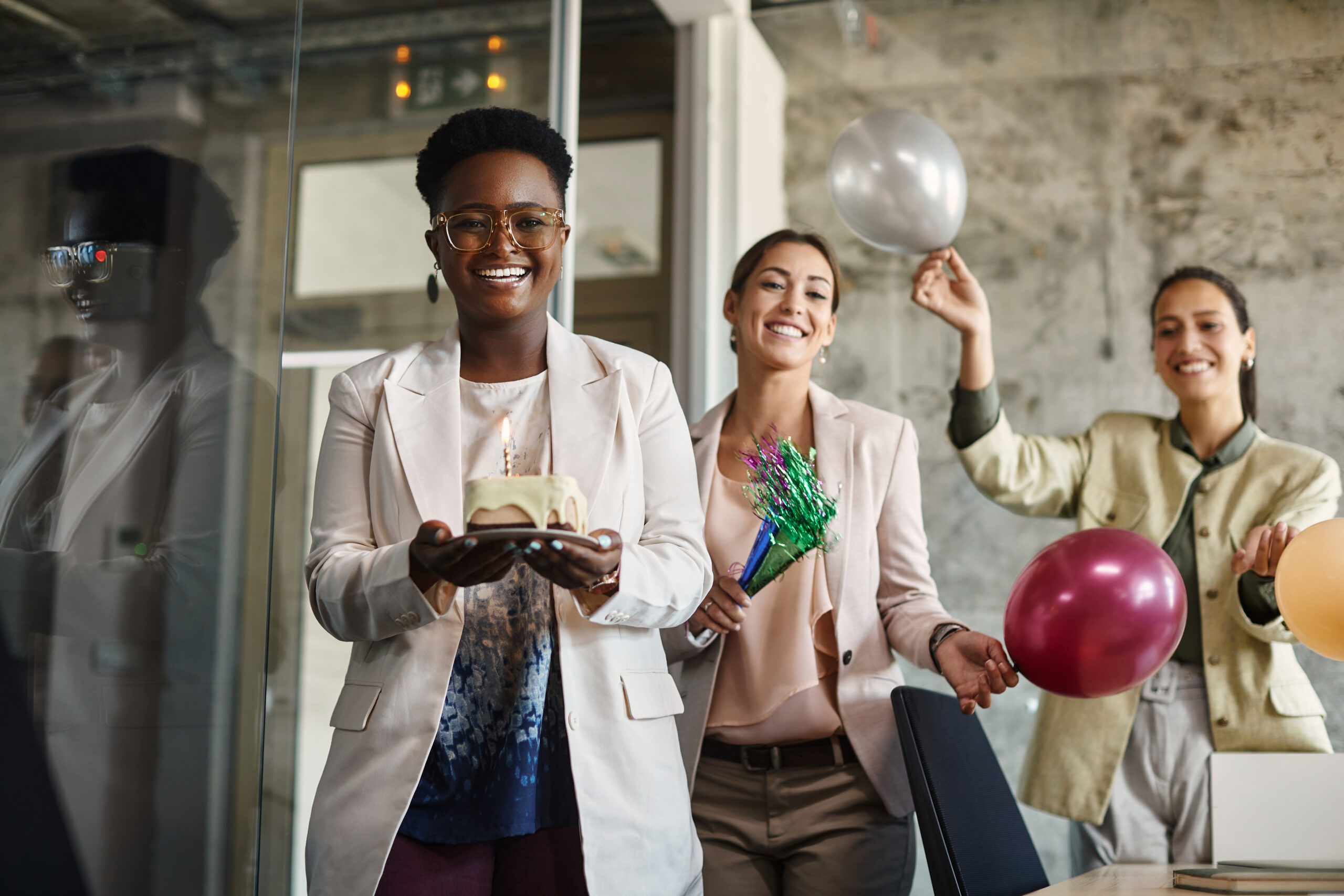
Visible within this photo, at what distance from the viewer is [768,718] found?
2143 millimetres

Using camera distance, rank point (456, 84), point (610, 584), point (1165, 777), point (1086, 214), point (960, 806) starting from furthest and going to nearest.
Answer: point (1086, 214), point (456, 84), point (1165, 777), point (960, 806), point (610, 584)

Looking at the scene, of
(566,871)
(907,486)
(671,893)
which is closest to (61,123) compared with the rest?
(566,871)

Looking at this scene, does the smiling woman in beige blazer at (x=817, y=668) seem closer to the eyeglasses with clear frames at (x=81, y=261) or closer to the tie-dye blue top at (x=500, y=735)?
the tie-dye blue top at (x=500, y=735)

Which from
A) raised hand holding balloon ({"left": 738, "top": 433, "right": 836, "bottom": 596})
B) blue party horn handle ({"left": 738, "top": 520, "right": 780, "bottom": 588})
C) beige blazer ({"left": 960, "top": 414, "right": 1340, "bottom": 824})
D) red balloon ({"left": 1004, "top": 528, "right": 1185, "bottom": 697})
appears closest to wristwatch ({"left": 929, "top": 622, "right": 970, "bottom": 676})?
red balloon ({"left": 1004, "top": 528, "right": 1185, "bottom": 697})

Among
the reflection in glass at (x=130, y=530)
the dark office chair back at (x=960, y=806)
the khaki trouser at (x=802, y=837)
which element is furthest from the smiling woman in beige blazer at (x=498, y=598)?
the khaki trouser at (x=802, y=837)

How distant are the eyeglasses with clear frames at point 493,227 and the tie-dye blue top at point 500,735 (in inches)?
17.4

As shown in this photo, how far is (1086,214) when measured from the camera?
4.07m

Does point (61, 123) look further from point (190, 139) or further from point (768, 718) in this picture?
point (768, 718)

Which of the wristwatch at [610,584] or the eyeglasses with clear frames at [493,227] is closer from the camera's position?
the wristwatch at [610,584]

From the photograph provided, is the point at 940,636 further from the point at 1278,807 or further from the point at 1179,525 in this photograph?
the point at 1179,525

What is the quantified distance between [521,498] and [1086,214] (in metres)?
3.35

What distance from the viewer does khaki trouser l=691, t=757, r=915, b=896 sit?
2.08 meters

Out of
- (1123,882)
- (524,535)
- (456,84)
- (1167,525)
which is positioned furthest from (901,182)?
(524,535)

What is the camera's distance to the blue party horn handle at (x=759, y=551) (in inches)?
75.3
